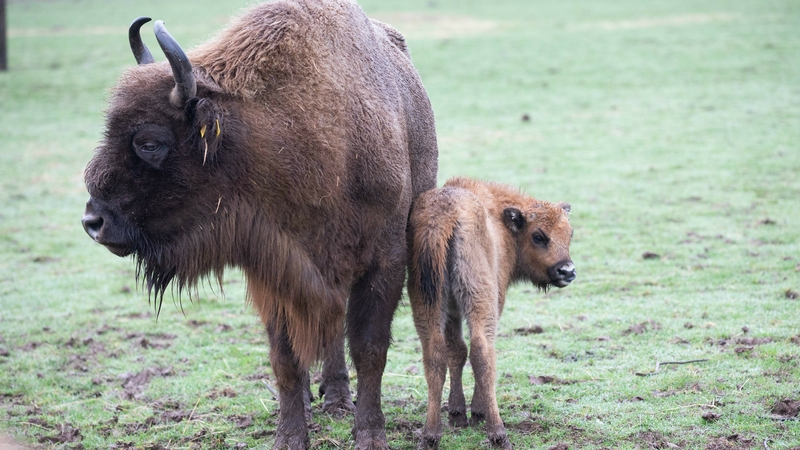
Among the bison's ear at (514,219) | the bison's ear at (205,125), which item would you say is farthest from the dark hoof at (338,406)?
the bison's ear at (205,125)

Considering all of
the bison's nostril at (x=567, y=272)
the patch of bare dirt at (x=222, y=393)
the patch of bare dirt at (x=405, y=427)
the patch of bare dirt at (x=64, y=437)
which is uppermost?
the bison's nostril at (x=567, y=272)

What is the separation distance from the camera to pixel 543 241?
228 inches

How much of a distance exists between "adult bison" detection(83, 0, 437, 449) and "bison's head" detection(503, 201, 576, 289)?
41.3 inches

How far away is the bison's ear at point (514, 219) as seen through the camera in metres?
5.69

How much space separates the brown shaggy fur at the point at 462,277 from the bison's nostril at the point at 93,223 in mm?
1853

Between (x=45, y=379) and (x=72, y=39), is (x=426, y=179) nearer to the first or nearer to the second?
(x=45, y=379)

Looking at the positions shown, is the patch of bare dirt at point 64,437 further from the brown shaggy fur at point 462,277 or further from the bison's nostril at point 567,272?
the bison's nostril at point 567,272

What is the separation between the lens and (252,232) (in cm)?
452

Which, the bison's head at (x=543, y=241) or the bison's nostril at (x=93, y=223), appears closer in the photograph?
the bison's nostril at (x=93, y=223)

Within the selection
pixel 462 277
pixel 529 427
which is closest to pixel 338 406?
pixel 529 427

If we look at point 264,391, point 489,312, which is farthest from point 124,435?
point 489,312

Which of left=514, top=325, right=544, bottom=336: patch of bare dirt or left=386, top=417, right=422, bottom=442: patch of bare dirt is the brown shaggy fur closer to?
left=386, top=417, right=422, bottom=442: patch of bare dirt

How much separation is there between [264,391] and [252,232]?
6.96 ft

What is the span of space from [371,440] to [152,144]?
85.0 inches
